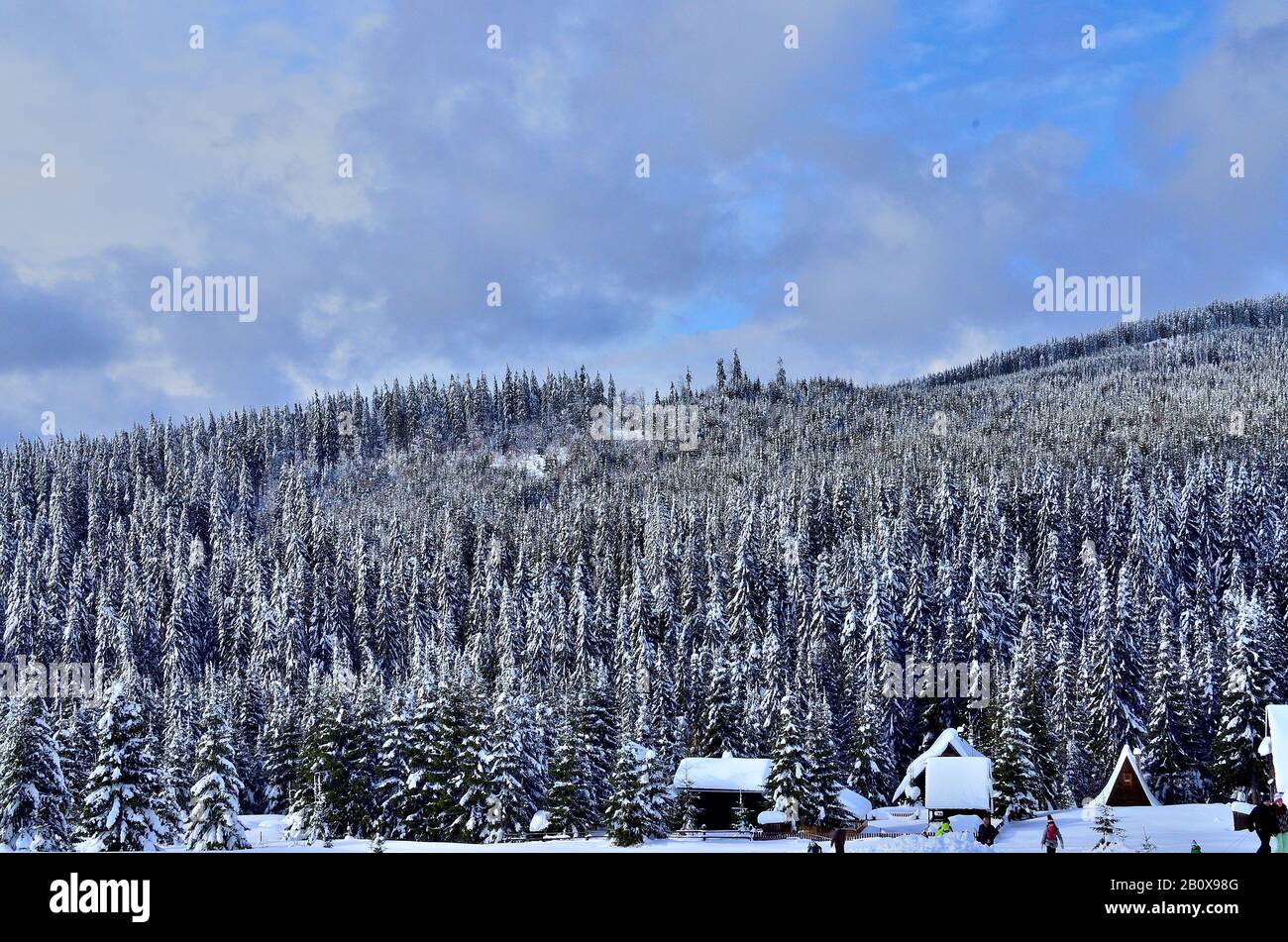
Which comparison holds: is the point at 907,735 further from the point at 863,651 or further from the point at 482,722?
the point at 482,722

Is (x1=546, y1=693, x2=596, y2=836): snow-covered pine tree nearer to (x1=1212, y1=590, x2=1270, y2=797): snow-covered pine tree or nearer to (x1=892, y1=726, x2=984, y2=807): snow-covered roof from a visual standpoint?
(x1=892, y1=726, x2=984, y2=807): snow-covered roof

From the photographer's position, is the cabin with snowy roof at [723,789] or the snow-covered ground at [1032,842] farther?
the cabin with snowy roof at [723,789]

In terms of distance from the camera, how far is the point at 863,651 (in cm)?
8612

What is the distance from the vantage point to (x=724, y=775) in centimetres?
6162

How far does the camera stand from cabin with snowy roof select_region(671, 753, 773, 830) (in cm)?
6072

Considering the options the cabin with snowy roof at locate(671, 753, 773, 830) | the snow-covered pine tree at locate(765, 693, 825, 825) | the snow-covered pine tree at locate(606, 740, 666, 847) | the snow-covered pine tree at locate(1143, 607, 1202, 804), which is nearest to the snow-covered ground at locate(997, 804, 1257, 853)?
the snow-covered pine tree at locate(765, 693, 825, 825)

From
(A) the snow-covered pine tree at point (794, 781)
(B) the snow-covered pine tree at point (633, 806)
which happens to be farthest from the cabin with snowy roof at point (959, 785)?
(B) the snow-covered pine tree at point (633, 806)

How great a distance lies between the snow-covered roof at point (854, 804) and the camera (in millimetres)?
58969

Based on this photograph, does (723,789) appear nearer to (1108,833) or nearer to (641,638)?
(1108,833)

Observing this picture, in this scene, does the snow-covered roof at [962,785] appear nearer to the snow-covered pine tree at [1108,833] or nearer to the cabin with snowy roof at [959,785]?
the cabin with snowy roof at [959,785]

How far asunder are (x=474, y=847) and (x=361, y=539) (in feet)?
358

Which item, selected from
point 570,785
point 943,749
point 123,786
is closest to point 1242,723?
point 943,749

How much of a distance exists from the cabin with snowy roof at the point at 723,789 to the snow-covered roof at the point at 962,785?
8.67 meters
